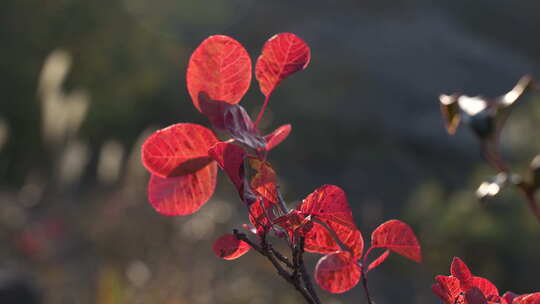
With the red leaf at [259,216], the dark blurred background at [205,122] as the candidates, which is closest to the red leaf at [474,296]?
the red leaf at [259,216]

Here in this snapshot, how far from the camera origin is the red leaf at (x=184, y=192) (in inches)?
16.3

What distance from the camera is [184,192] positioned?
42cm

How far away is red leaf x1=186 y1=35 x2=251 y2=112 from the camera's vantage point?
396mm

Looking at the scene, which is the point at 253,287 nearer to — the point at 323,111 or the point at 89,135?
the point at 89,135

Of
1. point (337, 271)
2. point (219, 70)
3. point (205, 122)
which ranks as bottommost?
point (205, 122)

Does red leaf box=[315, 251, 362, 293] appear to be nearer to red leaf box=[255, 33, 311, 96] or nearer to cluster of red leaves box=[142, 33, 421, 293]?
cluster of red leaves box=[142, 33, 421, 293]

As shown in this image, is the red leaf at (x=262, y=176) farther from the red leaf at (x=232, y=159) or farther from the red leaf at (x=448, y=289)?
the red leaf at (x=448, y=289)

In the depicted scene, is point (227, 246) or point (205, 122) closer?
point (227, 246)

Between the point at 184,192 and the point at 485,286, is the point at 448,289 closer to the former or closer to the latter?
the point at 485,286

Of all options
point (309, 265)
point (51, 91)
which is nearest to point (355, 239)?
point (51, 91)

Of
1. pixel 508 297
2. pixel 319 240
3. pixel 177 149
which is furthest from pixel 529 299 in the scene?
pixel 177 149

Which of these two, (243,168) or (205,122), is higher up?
(243,168)

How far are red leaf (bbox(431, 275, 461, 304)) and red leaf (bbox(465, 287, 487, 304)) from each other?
0.02 meters

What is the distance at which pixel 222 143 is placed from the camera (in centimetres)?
36
